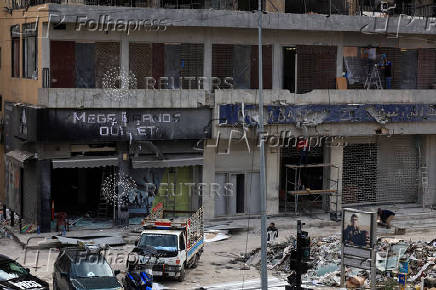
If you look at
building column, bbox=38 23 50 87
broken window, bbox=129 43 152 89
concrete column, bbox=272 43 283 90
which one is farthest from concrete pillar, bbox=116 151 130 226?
concrete column, bbox=272 43 283 90

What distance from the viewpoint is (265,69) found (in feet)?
131

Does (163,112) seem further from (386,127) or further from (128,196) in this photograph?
(386,127)

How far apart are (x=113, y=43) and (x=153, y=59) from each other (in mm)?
2005

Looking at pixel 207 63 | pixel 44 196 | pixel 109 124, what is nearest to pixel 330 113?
pixel 207 63

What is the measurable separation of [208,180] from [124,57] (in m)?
6.92

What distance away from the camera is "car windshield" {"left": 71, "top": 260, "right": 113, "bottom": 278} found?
2445 cm

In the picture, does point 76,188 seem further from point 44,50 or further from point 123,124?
point 44,50

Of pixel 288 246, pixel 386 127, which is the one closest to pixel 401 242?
pixel 288 246

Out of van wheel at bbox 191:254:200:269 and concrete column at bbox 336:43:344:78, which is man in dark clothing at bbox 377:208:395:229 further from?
van wheel at bbox 191:254:200:269

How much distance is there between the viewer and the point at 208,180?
38.7m

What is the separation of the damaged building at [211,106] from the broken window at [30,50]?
0.09 metres

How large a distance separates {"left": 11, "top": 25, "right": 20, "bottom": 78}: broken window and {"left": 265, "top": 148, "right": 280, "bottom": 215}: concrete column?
497 inches

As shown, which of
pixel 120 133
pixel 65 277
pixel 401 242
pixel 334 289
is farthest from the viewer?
pixel 120 133

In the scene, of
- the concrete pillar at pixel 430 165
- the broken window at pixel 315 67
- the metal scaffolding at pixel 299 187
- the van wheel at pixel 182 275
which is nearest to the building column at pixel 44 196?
the van wheel at pixel 182 275
